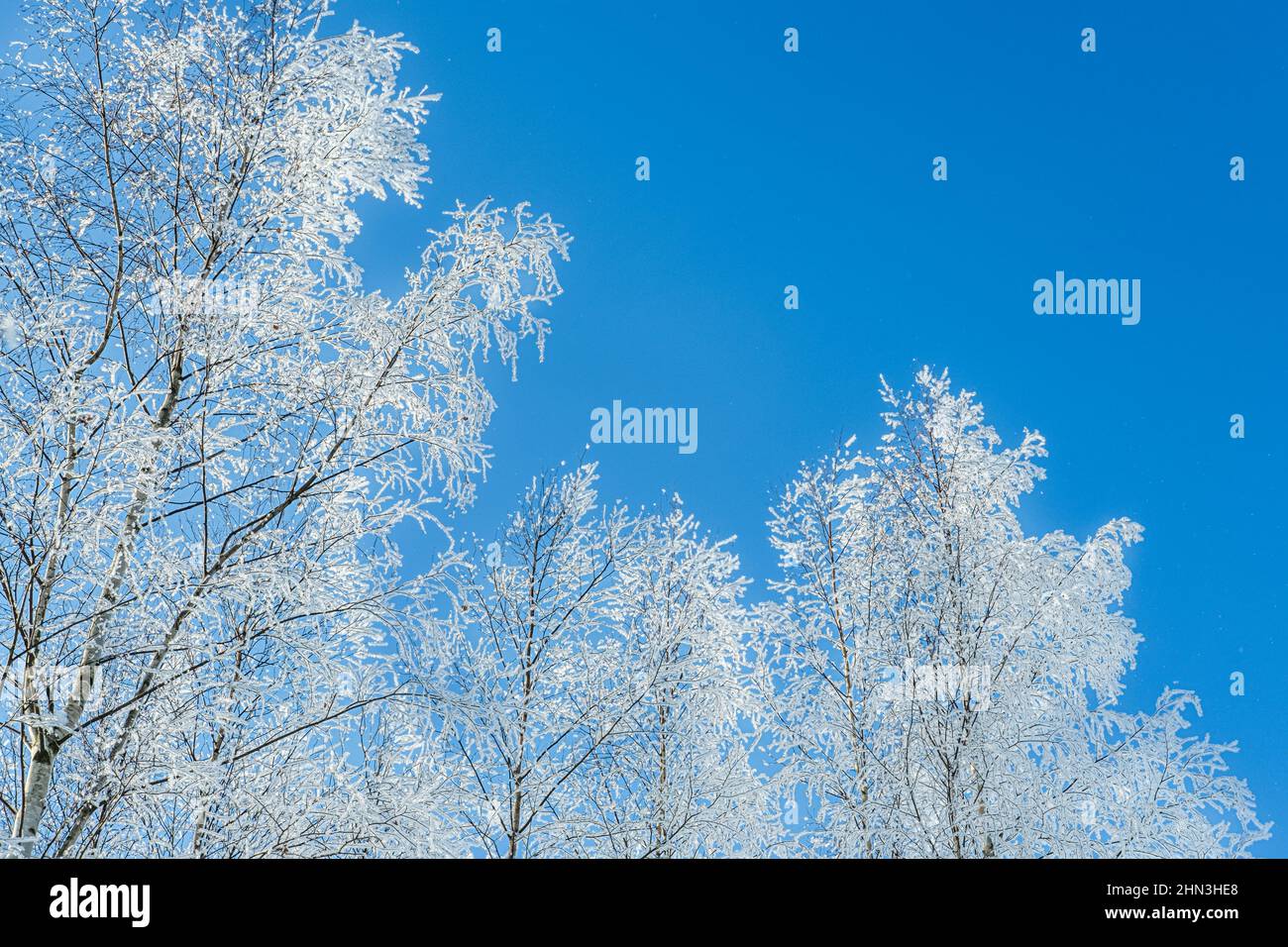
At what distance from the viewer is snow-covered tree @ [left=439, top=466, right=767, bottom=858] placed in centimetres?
740

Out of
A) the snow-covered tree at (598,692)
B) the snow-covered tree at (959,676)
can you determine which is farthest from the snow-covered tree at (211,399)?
the snow-covered tree at (959,676)

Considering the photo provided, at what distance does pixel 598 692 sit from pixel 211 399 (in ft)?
13.3

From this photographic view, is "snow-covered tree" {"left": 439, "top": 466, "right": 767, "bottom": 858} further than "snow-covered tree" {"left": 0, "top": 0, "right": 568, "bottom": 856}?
Yes

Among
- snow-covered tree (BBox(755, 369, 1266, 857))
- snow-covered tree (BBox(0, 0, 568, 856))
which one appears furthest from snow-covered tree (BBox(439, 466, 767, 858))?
snow-covered tree (BBox(0, 0, 568, 856))

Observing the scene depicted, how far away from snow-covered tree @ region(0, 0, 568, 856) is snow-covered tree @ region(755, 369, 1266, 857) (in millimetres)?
4048

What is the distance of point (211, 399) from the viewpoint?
486cm

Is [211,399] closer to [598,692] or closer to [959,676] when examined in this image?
[598,692]

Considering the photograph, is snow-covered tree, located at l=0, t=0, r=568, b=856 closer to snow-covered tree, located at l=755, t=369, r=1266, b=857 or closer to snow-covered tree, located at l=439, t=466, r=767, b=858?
snow-covered tree, located at l=439, t=466, r=767, b=858

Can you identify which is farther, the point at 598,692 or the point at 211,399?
the point at 598,692

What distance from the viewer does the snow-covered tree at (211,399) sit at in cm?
430

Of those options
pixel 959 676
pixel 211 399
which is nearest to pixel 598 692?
pixel 959 676

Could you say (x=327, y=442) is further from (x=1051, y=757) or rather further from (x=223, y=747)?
(x=1051, y=757)
